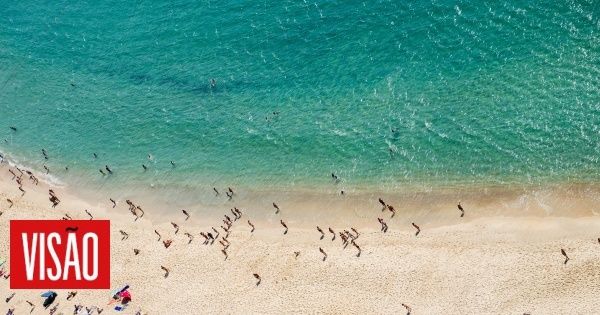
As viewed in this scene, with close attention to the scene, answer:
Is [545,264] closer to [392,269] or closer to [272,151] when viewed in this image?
[392,269]

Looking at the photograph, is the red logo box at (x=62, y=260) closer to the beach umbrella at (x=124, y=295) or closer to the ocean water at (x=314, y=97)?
the beach umbrella at (x=124, y=295)

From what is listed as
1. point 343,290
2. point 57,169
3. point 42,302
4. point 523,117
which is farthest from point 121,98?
point 523,117

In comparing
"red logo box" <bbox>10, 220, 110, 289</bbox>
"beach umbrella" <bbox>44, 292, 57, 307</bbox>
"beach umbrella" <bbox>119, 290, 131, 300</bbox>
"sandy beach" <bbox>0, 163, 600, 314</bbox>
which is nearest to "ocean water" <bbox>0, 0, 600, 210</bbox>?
"sandy beach" <bbox>0, 163, 600, 314</bbox>

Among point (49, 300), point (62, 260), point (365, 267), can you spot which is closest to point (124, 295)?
point (49, 300)

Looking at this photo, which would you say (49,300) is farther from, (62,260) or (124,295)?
(124,295)

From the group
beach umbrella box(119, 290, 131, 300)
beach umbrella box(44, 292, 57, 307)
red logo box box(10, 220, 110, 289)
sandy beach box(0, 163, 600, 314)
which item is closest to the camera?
sandy beach box(0, 163, 600, 314)

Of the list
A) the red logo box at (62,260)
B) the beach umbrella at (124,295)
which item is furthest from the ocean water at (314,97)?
the beach umbrella at (124,295)

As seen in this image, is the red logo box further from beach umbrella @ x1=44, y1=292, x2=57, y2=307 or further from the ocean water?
the ocean water
